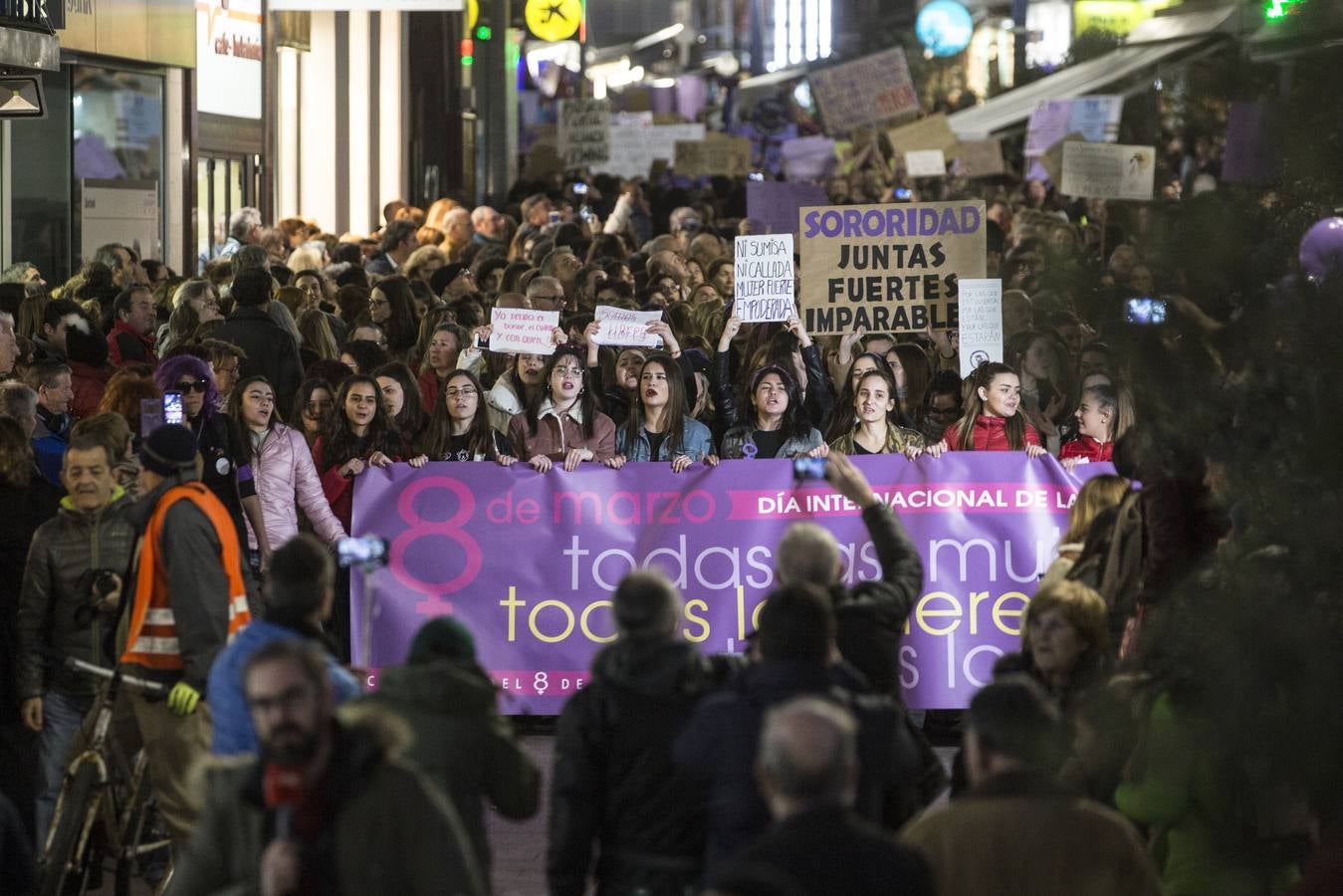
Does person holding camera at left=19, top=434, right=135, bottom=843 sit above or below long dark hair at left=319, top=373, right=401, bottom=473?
below

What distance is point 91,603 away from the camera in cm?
798

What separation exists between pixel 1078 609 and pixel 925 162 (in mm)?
18148

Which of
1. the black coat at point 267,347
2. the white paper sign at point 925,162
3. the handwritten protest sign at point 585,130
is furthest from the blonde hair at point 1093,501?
the handwritten protest sign at point 585,130

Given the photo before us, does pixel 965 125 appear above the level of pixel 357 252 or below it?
above

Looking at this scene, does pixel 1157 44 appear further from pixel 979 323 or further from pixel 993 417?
pixel 979 323

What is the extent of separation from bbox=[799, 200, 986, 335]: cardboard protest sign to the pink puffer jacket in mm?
3285

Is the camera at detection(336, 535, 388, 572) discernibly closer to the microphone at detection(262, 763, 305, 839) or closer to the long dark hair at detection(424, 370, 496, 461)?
the microphone at detection(262, 763, 305, 839)

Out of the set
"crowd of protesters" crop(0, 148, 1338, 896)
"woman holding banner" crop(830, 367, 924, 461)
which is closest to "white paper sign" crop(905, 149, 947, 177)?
"crowd of protesters" crop(0, 148, 1338, 896)

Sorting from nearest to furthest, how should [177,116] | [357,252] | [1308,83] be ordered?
[1308,83] → [357,252] → [177,116]

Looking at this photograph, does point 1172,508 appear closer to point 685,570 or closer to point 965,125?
point 685,570

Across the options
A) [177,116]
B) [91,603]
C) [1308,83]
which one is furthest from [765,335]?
[177,116]

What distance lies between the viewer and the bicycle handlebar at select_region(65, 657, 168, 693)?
7.47 metres

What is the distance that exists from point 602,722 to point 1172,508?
5.25ft

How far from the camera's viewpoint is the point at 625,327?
12.1 m
